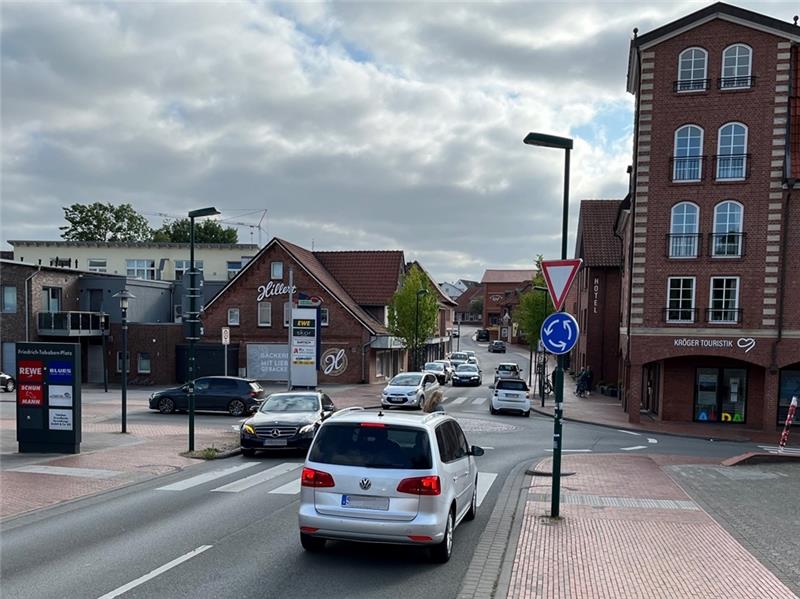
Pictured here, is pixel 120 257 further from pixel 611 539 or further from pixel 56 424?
pixel 611 539

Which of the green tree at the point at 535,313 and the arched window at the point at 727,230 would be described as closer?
the arched window at the point at 727,230

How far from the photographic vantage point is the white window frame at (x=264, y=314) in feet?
147

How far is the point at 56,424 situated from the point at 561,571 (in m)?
12.7

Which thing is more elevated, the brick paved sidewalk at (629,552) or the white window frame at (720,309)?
the white window frame at (720,309)

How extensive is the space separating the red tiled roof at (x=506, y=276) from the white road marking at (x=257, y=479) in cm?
10549

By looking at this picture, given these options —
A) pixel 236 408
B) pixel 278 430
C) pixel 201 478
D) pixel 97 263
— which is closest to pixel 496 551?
pixel 201 478

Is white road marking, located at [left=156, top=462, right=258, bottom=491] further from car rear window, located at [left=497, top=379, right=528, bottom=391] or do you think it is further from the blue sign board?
car rear window, located at [left=497, top=379, right=528, bottom=391]

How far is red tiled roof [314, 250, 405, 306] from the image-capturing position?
160 ft

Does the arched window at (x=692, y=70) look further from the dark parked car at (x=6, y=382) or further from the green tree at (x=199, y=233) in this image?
the green tree at (x=199, y=233)

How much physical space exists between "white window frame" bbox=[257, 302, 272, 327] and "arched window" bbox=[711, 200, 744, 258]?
2703 centimetres

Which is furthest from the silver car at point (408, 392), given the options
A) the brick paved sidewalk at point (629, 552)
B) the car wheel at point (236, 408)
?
the brick paved sidewalk at point (629, 552)

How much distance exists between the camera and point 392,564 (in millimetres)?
8164

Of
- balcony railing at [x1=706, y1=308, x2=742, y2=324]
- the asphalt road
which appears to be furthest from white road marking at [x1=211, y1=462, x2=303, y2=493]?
balcony railing at [x1=706, y1=308, x2=742, y2=324]

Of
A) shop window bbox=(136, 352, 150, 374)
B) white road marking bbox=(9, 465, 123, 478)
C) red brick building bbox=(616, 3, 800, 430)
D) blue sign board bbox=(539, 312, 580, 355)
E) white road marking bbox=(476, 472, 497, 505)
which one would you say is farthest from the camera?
shop window bbox=(136, 352, 150, 374)
